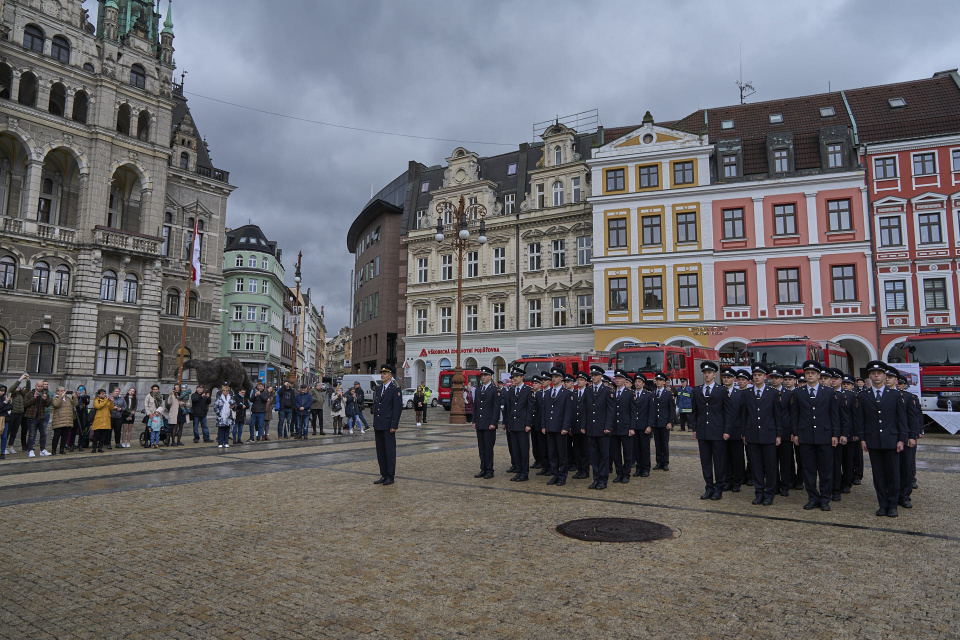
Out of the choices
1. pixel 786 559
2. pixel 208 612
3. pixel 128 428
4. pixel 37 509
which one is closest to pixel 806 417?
pixel 786 559

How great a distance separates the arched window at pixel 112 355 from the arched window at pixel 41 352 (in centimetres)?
238

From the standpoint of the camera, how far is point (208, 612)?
4.55m

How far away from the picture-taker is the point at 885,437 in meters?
8.40

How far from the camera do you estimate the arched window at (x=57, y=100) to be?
37.6 meters

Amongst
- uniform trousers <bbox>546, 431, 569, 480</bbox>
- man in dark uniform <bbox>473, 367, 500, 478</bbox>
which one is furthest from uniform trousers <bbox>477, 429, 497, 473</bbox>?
uniform trousers <bbox>546, 431, 569, 480</bbox>

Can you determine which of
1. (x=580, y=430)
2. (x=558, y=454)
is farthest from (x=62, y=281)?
(x=580, y=430)

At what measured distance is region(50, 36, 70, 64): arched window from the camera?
1465 inches

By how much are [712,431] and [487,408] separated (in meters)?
4.04

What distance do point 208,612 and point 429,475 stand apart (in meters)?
7.22

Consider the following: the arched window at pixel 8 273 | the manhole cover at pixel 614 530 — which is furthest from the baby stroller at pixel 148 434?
the arched window at pixel 8 273

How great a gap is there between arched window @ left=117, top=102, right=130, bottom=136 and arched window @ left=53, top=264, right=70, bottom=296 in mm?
10062

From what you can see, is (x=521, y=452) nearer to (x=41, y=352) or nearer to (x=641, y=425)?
(x=641, y=425)

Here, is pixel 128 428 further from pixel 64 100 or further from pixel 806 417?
pixel 64 100

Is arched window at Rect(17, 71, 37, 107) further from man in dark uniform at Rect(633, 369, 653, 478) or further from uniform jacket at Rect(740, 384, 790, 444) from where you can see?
uniform jacket at Rect(740, 384, 790, 444)
